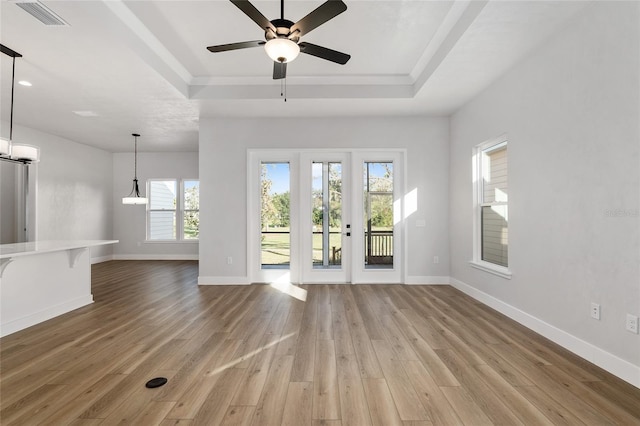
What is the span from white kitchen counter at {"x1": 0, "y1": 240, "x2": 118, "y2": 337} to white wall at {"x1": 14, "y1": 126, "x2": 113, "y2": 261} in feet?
11.0

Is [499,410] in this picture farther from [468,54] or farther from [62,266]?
[62,266]

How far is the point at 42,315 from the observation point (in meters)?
3.46

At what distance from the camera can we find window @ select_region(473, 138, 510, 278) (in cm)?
386

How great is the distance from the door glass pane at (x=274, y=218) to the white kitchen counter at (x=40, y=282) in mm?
2490

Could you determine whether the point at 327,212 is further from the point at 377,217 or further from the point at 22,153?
the point at 22,153

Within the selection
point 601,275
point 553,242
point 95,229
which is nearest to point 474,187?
point 553,242

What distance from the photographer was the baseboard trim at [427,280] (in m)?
5.20

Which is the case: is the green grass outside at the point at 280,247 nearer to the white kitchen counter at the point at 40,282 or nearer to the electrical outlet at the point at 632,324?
the white kitchen counter at the point at 40,282

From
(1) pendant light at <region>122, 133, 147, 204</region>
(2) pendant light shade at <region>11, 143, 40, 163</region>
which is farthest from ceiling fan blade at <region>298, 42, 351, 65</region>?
(1) pendant light at <region>122, 133, 147, 204</region>

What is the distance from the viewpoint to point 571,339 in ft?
8.80

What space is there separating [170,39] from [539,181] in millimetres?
4299

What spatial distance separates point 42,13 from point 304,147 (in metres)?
3.46

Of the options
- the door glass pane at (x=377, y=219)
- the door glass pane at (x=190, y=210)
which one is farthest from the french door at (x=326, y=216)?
the door glass pane at (x=190, y=210)

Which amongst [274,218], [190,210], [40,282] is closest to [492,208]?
[274,218]
